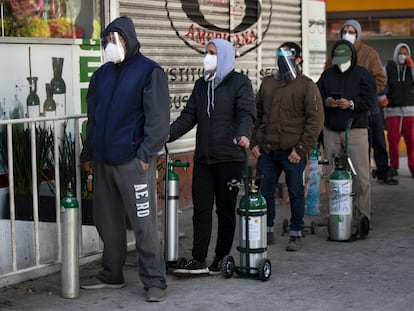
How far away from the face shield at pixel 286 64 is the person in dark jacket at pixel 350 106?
779 mm

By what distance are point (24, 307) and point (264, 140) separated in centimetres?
280

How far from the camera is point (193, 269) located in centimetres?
736

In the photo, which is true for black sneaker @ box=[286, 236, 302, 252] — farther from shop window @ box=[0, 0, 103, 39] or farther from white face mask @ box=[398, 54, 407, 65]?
white face mask @ box=[398, 54, 407, 65]

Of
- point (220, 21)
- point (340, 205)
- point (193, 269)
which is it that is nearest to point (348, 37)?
point (220, 21)

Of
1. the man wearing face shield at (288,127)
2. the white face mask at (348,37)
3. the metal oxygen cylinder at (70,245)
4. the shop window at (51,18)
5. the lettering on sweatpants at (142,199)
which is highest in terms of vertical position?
the shop window at (51,18)

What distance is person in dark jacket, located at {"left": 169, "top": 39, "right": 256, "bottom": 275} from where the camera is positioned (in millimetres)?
7324

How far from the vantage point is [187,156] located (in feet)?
34.0

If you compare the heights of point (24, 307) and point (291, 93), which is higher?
point (291, 93)

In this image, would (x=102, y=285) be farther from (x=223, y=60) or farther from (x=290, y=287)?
(x=223, y=60)

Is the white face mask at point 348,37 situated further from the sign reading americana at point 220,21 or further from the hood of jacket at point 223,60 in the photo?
the hood of jacket at point 223,60

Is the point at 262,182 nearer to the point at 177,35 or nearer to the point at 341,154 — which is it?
the point at 341,154

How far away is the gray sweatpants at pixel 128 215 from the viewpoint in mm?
6660

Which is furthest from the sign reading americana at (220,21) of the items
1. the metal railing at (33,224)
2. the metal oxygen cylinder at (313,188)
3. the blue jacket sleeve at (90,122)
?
the blue jacket sleeve at (90,122)

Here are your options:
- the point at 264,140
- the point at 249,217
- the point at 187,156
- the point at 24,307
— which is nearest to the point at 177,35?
the point at 187,156
